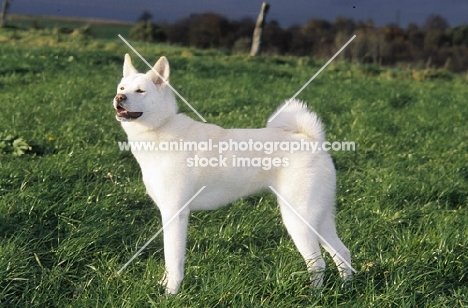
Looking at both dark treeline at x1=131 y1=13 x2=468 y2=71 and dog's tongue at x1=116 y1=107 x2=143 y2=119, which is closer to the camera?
dog's tongue at x1=116 y1=107 x2=143 y2=119

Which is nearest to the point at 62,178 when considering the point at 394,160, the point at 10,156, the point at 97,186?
the point at 97,186

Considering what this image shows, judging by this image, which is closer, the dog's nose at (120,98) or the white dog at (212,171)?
the dog's nose at (120,98)

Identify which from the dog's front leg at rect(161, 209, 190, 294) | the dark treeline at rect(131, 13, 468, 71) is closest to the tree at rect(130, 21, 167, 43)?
the dark treeline at rect(131, 13, 468, 71)

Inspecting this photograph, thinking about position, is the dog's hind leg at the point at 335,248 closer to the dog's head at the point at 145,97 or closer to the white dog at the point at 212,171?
the white dog at the point at 212,171

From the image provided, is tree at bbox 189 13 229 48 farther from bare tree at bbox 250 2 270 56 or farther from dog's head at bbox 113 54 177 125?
dog's head at bbox 113 54 177 125

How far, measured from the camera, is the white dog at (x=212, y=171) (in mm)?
3055

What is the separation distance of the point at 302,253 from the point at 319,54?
13503 millimetres

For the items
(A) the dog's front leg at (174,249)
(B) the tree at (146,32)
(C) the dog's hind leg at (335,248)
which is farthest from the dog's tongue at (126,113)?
(B) the tree at (146,32)

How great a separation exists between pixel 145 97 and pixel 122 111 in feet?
0.48

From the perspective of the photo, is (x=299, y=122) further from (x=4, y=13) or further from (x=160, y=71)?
(x=4, y=13)

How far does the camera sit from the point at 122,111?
2.98 meters

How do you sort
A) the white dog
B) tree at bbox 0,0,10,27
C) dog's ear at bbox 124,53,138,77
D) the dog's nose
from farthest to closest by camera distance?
tree at bbox 0,0,10,27 → dog's ear at bbox 124,53,138,77 → the white dog → the dog's nose

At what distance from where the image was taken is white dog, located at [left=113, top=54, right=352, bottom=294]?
3.05 meters

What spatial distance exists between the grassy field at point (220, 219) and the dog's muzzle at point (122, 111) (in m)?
0.91
